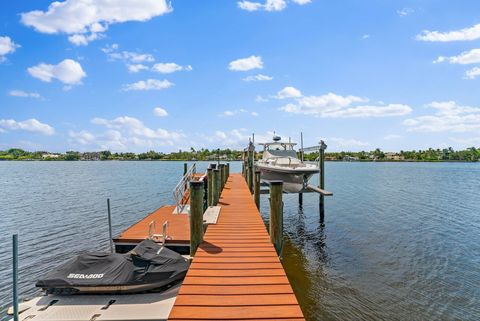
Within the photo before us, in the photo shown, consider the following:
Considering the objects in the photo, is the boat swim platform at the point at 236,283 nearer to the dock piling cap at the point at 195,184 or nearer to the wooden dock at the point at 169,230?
the dock piling cap at the point at 195,184

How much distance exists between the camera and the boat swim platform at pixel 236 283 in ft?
13.6

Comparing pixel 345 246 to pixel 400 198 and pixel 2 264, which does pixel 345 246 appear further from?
pixel 400 198

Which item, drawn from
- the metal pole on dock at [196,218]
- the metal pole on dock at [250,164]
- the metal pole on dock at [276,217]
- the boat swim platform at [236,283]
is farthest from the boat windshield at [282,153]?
the metal pole on dock at [196,218]

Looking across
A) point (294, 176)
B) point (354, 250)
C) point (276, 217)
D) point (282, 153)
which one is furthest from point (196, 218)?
point (282, 153)

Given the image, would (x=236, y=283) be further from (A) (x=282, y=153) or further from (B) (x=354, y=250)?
(A) (x=282, y=153)

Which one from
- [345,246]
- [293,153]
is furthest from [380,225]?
[293,153]

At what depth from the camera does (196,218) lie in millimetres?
7207

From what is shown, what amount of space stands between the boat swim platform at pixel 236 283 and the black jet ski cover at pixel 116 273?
1.16 meters

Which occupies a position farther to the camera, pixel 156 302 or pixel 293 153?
pixel 293 153

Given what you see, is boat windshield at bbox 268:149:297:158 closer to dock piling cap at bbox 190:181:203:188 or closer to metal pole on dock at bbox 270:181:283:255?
metal pole on dock at bbox 270:181:283:255

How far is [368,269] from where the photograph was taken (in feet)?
41.4

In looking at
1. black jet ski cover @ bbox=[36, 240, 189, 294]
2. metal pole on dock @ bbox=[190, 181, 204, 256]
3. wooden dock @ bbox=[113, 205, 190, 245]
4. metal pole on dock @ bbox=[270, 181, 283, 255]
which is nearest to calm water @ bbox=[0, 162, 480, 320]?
metal pole on dock @ bbox=[270, 181, 283, 255]

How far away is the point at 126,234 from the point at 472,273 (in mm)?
13412

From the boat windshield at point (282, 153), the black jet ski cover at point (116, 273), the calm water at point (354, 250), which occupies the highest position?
the boat windshield at point (282, 153)
